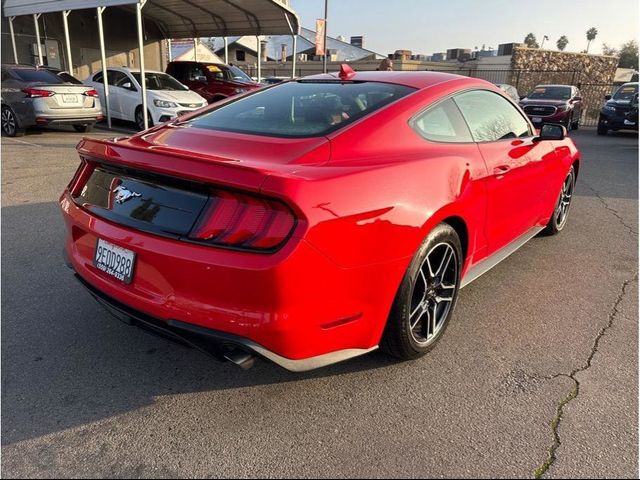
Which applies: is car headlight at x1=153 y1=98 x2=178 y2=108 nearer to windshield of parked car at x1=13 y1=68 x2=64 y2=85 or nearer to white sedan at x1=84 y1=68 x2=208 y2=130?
white sedan at x1=84 y1=68 x2=208 y2=130

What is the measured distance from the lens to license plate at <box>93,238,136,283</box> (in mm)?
2275

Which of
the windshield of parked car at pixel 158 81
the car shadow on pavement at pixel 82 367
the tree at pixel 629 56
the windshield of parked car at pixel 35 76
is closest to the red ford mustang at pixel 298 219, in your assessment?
the car shadow on pavement at pixel 82 367

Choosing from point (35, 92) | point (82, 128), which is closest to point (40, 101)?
point (35, 92)

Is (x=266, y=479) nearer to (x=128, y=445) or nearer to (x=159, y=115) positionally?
(x=128, y=445)

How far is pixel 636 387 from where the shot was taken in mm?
2613

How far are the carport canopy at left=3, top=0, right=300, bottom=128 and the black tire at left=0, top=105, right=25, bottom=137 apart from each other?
2249 mm

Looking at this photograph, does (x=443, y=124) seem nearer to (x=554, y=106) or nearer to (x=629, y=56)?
(x=554, y=106)

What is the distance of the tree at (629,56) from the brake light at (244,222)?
92173 mm

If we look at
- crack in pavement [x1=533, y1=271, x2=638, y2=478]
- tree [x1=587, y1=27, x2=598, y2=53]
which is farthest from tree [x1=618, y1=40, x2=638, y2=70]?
crack in pavement [x1=533, y1=271, x2=638, y2=478]

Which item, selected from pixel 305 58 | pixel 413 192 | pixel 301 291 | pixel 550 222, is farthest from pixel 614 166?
pixel 305 58

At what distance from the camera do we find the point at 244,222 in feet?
6.61

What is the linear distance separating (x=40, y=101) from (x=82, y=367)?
9314mm

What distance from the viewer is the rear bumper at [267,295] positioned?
6.47ft

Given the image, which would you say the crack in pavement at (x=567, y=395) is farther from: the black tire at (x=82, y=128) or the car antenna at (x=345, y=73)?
the black tire at (x=82, y=128)
